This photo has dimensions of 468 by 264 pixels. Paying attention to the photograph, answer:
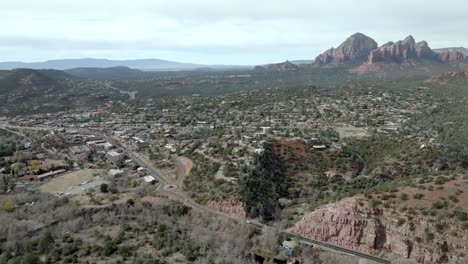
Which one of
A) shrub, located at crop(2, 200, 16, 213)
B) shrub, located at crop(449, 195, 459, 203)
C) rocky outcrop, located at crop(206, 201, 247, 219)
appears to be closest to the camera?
shrub, located at crop(449, 195, 459, 203)

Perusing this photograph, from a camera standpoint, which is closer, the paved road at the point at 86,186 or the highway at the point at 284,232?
the highway at the point at 284,232

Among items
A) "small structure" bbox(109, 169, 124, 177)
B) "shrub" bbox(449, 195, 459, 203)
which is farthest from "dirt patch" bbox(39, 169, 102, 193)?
"shrub" bbox(449, 195, 459, 203)

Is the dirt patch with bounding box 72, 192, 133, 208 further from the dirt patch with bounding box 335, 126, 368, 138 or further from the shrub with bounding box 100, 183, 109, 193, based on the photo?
the dirt patch with bounding box 335, 126, 368, 138

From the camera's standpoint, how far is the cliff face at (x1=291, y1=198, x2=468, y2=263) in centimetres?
3766

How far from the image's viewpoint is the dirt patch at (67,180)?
205 ft

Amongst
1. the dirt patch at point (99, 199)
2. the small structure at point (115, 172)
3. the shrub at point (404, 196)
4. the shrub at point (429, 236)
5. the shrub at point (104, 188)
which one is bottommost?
the small structure at point (115, 172)

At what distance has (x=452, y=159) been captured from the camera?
199 ft

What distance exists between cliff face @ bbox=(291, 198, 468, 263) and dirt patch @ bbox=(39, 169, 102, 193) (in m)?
36.0

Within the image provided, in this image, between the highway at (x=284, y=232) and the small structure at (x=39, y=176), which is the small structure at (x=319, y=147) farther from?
the small structure at (x=39, y=176)

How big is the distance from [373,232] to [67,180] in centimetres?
4758

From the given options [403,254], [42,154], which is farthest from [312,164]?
[42,154]

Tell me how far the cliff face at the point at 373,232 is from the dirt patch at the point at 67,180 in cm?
3604

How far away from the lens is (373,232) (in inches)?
1624

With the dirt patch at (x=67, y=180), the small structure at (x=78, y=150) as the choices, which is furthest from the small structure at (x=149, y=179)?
the small structure at (x=78, y=150)
